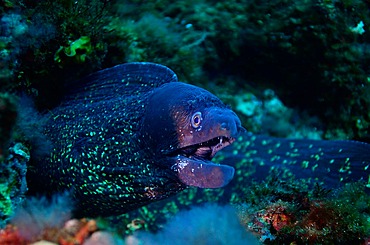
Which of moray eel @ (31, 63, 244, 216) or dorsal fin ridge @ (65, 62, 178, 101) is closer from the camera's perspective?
moray eel @ (31, 63, 244, 216)

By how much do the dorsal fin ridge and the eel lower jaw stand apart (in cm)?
84

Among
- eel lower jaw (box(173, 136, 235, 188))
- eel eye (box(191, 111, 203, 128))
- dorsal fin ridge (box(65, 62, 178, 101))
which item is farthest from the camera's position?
dorsal fin ridge (box(65, 62, 178, 101))

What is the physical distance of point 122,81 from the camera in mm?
3631

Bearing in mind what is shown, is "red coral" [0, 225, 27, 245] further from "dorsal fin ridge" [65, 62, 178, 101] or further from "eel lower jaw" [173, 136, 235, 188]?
"dorsal fin ridge" [65, 62, 178, 101]

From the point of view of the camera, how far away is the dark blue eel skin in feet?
9.32

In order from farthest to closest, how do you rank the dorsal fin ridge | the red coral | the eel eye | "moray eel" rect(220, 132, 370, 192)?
"moray eel" rect(220, 132, 370, 192), the dorsal fin ridge, the eel eye, the red coral

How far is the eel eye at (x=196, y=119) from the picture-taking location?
112 inches

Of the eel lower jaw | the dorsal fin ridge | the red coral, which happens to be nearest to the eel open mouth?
the eel lower jaw

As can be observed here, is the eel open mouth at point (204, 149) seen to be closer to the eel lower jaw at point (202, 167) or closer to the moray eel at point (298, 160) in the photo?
the eel lower jaw at point (202, 167)

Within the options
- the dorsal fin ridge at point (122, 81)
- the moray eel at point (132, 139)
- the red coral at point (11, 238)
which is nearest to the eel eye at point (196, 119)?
the moray eel at point (132, 139)

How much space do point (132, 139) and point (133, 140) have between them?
0.05 ft

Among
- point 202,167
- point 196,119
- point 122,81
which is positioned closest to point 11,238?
point 202,167

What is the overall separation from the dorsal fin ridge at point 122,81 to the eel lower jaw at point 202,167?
84cm

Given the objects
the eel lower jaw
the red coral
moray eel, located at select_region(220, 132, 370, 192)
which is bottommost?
moray eel, located at select_region(220, 132, 370, 192)
